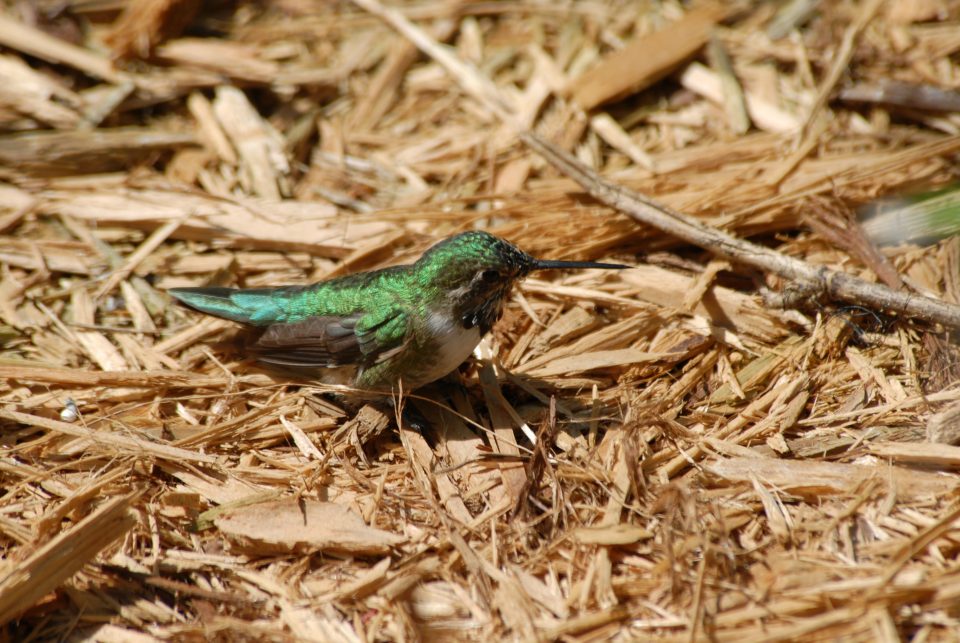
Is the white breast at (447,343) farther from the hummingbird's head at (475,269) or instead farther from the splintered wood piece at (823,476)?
the splintered wood piece at (823,476)

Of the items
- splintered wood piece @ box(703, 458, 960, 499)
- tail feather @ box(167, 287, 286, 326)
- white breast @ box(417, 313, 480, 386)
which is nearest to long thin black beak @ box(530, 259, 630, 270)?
white breast @ box(417, 313, 480, 386)

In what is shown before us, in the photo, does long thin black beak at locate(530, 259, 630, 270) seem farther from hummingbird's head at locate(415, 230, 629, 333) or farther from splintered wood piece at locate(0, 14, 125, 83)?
splintered wood piece at locate(0, 14, 125, 83)

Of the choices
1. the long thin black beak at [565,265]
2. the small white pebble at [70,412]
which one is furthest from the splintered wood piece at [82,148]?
the long thin black beak at [565,265]

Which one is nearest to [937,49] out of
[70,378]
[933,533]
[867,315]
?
[867,315]

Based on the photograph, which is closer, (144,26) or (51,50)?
(51,50)

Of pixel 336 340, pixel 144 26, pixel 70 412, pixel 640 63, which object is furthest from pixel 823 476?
pixel 144 26

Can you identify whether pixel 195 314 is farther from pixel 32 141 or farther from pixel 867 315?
pixel 867 315

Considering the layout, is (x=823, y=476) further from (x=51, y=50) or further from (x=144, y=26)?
(x=51, y=50)
